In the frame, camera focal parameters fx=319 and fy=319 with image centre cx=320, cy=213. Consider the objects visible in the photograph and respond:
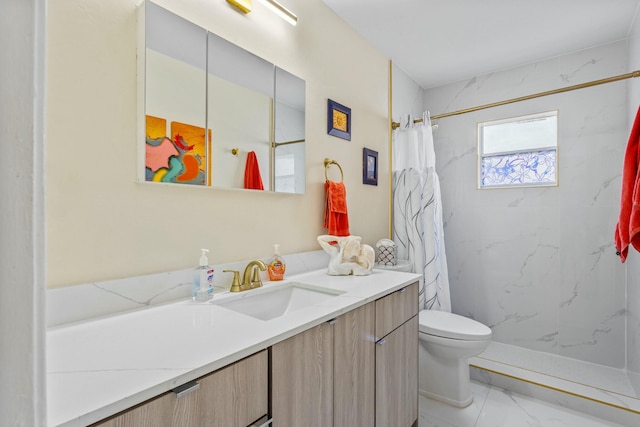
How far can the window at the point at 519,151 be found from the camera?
103 inches

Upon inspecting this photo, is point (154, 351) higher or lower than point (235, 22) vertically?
lower

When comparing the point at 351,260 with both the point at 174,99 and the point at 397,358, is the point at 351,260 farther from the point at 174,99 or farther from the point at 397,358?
the point at 174,99

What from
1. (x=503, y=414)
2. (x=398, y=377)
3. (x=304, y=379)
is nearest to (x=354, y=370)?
(x=304, y=379)

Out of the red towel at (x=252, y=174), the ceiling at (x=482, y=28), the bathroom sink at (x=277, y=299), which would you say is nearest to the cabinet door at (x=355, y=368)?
the bathroom sink at (x=277, y=299)

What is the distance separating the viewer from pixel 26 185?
0.94ft

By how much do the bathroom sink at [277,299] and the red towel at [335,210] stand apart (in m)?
0.49

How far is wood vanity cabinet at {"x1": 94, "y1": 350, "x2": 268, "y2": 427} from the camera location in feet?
1.99

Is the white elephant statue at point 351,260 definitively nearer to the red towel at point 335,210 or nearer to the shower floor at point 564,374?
the red towel at point 335,210

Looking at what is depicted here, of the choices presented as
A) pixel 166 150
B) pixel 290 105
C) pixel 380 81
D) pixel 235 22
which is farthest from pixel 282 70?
pixel 380 81

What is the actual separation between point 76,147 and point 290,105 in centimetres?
99

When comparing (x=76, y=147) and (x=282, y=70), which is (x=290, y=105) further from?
(x=76, y=147)

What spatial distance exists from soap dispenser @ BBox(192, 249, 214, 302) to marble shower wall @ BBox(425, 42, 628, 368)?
246 centimetres

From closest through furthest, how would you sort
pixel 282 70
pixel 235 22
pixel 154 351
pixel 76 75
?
pixel 154 351
pixel 76 75
pixel 235 22
pixel 282 70

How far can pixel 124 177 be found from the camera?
1.08m
